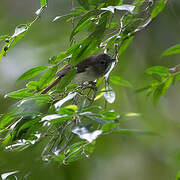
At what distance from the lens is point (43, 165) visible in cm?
170

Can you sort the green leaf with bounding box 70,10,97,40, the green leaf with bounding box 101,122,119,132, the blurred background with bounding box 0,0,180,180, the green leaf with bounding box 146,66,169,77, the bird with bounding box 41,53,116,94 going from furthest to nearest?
the blurred background with bounding box 0,0,180,180 < the bird with bounding box 41,53,116,94 < the green leaf with bounding box 146,66,169,77 < the green leaf with bounding box 70,10,97,40 < the green leaf with bounding box 101,122,119,132

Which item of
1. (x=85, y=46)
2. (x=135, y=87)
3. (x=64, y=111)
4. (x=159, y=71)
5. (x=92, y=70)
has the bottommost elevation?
(x=135, y=87)

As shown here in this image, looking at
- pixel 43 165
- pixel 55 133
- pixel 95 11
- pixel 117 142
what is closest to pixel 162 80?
pixel 95 11

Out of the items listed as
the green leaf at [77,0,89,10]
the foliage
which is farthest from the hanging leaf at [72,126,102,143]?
the green leaf at [77,0,89,10]

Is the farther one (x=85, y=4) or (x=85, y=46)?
(x=85, y=4)

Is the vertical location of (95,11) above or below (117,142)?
above

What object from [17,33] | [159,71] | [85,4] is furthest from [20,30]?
[159,71]

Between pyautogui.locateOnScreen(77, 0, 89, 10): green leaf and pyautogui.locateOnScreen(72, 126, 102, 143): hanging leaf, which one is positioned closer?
pyautogui.locateOnScreen(72, 126, 102, 143): hanging leaf

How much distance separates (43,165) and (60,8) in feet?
9.78

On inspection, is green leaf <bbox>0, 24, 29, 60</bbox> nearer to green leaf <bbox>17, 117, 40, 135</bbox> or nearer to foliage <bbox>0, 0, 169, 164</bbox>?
foliage <bbox>0, 0, 169, 164</bbox>

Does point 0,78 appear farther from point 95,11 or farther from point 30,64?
point 95,11

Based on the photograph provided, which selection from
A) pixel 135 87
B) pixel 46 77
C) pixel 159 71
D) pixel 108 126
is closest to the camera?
pixel 108 126

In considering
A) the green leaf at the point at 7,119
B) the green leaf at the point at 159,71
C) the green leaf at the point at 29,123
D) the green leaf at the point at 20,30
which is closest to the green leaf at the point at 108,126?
the green leaf at the point at 29,123

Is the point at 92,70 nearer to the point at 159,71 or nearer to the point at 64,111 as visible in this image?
the point at 159,71
